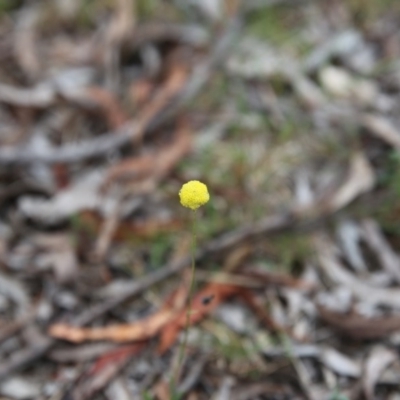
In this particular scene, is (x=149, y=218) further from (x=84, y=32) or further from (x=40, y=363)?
(x=84, y=32)

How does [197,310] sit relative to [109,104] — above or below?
below

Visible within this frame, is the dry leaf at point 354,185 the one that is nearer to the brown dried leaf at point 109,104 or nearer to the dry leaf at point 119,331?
the dry leaf at point 119,331

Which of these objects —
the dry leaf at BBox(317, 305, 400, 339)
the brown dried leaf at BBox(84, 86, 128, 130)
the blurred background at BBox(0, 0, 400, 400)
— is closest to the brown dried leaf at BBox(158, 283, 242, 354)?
A: the blurred background at BBox(0, 0, 400, 400)

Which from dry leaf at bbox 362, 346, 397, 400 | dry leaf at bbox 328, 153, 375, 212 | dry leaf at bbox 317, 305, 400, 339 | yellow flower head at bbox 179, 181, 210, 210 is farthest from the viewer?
dry leaf at bbox 328, 153, 375, 212

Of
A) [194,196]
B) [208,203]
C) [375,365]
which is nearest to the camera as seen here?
[194,196]

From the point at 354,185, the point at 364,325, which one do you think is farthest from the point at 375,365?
the point at 354,185

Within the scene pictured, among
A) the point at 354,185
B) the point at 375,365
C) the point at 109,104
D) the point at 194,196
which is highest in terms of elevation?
the point at 194,196

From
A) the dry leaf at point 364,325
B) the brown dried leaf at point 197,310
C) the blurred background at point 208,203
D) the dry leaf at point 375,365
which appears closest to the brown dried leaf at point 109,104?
the blurred background at point 208,203

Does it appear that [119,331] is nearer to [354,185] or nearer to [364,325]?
[364,325]

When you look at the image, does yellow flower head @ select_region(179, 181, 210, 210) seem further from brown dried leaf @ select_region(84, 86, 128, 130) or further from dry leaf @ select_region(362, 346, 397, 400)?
brown dried leaf @ select_region(84, 86, 128, 130)
